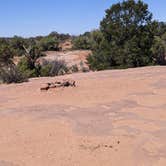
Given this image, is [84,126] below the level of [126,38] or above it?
below

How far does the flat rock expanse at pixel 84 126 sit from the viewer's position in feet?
25.8

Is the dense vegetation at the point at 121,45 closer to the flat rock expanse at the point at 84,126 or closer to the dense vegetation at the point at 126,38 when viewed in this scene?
the dense vegetation at the point at 126,38

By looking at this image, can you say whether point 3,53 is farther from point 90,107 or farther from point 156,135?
point 156,135

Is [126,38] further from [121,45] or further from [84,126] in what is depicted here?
[84,126]

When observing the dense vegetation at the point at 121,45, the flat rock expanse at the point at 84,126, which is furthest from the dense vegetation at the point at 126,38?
the flat rock expanse at the point at 84,126

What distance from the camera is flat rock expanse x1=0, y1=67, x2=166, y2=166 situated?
7855 mm

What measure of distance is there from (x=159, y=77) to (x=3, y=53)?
15045 millimetres

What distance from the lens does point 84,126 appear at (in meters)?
9.88

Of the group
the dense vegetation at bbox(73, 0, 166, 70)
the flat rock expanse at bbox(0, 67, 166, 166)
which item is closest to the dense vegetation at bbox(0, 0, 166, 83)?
the dense vegetation at bbox(73, 0, 166, 70)

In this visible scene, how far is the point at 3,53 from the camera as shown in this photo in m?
29.5

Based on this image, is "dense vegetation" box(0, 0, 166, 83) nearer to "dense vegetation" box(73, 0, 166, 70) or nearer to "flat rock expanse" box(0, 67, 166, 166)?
"dense vegetation" box(73, 0, 166, 70)

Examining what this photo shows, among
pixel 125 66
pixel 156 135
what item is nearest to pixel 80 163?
pixel 156 135

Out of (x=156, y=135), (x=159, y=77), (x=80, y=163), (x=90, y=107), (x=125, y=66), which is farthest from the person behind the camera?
(x=125, y=66)

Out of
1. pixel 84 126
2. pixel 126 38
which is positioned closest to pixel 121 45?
pixel 126 38
